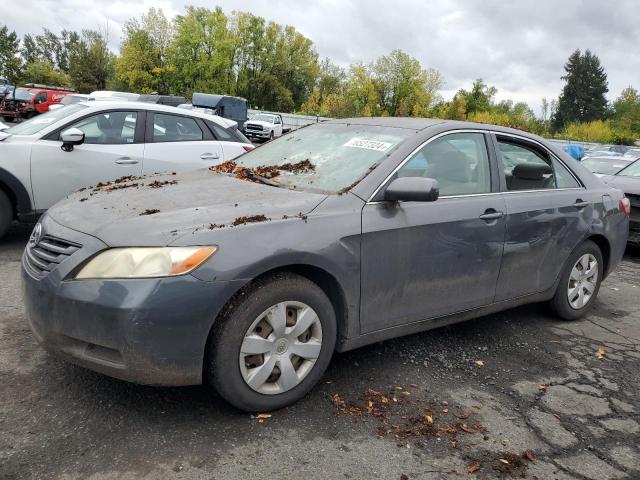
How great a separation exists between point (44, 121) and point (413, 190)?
4.74m

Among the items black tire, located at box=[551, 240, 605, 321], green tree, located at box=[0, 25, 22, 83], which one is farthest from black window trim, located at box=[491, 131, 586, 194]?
green tree, located at box=[0, 25, 22, 83]

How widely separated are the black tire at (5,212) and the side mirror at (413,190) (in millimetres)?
4302

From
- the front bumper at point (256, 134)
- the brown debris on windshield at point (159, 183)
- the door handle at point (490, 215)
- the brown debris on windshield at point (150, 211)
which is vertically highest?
the door handle at point (490, 215)

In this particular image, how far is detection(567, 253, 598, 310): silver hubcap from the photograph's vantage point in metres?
4.76

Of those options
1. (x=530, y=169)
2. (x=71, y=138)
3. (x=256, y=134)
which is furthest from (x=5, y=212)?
(x=256, y=134)

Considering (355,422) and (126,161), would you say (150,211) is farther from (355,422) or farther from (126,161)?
(126,161)

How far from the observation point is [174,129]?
6.78 meters

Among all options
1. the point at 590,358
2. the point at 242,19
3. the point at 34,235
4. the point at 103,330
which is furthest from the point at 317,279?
the point at 242,19

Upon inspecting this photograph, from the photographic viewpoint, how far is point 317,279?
3104 millimetres

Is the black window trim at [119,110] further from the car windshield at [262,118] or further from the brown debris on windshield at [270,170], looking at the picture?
the car windshield at [262,118]

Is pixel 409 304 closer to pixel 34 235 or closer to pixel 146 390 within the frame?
pixel 146 390

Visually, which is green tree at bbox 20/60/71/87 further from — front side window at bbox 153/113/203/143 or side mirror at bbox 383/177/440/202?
side mirror at bbox 383/177/440/202

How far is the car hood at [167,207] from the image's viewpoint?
8.98 ft

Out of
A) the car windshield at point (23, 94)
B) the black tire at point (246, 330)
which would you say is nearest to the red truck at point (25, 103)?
the car windshield at point (23, 94)
